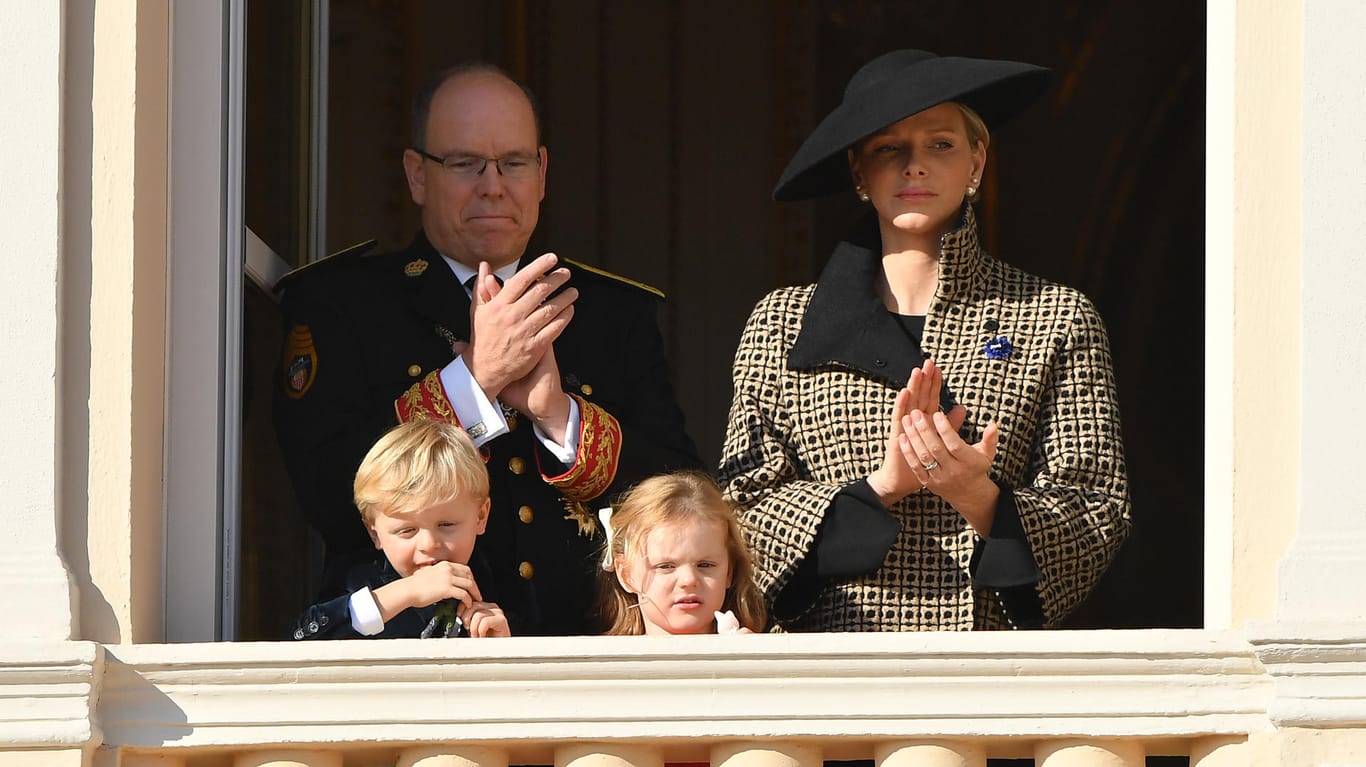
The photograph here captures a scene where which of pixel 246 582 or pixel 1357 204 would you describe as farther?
pixel 246 582

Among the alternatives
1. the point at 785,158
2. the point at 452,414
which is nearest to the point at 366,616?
the point at 452,414

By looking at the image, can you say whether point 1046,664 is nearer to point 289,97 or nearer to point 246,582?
point 246,582

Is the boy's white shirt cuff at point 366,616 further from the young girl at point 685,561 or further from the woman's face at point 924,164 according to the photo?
the woman's face at point 924,164

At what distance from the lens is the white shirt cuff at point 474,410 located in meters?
4.69

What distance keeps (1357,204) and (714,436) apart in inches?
142

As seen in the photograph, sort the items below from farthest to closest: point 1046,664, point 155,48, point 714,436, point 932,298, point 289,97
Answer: point 714,436, point 289,97, point 932,298, point 155,48, point 1046,664

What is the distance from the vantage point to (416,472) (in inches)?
176

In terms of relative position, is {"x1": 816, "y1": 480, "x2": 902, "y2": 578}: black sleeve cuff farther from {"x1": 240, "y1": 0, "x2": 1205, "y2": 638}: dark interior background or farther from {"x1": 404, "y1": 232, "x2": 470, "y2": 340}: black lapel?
{"x1": 240, "y1": 0, "x2": 1205, "y2": 638}: dark interior background

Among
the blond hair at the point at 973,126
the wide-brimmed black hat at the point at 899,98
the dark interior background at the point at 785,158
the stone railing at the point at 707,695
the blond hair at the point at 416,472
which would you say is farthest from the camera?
the dark interior background at the point at 785,158

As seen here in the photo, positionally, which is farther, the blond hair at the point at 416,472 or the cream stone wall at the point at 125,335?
the blond hair at the point at 416,472

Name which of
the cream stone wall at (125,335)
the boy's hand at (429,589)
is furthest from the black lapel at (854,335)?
the cream stone wall at (125,335)

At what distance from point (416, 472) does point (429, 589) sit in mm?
209

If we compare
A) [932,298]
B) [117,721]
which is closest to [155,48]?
[117,721]

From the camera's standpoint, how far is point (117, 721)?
428cm
